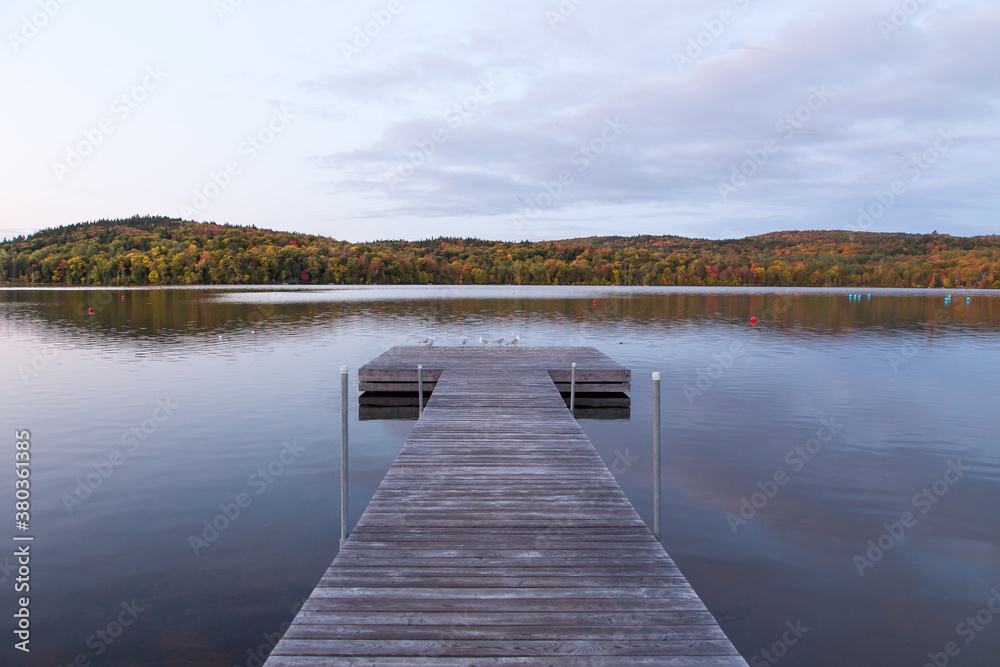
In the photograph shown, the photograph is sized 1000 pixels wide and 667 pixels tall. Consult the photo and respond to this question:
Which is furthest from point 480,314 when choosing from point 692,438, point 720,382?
point 692,438

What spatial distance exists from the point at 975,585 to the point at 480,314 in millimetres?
38338
